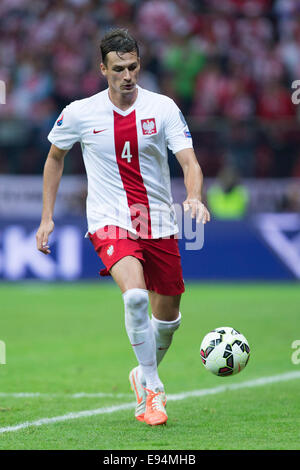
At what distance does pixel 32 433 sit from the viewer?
17.4 feet

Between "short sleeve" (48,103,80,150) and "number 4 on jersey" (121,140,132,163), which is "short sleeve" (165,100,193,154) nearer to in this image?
"number 4 on jersey" (121,140,132,163)

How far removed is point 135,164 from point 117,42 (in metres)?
0.81

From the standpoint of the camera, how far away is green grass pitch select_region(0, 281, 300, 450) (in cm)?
521

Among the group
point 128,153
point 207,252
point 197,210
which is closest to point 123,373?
point 128,153

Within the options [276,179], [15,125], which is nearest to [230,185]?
[276,179]

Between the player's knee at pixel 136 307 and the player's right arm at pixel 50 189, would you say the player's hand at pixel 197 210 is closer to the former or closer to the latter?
the player's knee at pixel 136 307

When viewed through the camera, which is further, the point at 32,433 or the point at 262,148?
the point at 262,148

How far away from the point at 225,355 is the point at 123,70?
6.55 feet

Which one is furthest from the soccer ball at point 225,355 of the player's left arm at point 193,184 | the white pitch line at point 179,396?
the player's left arm at point 193,184

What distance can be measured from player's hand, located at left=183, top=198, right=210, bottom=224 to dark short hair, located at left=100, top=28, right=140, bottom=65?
1141 mm

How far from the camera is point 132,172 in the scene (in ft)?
19.4

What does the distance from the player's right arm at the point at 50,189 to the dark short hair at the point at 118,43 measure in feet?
2.38

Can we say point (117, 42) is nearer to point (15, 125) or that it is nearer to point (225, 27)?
point (15, 125)

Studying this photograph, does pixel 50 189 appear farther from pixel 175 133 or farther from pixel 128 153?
pixel 175 133
